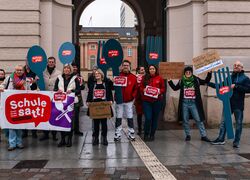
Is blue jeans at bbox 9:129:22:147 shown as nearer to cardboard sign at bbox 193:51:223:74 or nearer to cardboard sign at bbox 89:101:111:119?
cardboard sign at bbox 89:101:111:119

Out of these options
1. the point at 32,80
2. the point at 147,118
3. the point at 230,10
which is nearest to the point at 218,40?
the point at 230,10

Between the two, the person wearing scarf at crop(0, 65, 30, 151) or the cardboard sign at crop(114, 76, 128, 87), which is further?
the cardboard sign at crop(114, 76, 128, 87)

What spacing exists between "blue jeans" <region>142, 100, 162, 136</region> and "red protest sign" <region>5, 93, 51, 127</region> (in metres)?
2.31

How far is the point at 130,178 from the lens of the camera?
625 cm

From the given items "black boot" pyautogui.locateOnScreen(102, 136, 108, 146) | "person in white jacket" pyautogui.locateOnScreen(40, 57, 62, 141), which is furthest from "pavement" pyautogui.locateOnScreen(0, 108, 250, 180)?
"person in white jacket" pyautogui.locateOnScreen(40, 57, 62, 141)

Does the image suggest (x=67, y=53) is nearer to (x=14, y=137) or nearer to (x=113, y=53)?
(x=113, y=53)

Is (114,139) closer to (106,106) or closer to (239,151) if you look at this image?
(106,106)

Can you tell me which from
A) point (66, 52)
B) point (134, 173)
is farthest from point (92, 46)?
point (134, 173)

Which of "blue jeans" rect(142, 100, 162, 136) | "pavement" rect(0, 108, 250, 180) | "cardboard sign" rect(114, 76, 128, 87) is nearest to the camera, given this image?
"pavement" rect(0, 108, 250, 180)

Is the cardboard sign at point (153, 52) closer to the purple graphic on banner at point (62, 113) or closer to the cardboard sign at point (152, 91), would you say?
the cardboard sign at point (152, 91)

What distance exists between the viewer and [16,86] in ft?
29.0

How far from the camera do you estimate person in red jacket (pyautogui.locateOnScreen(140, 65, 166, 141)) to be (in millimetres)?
9305

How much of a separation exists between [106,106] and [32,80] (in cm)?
189

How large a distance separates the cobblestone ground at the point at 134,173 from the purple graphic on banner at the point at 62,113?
2.11 meters
